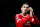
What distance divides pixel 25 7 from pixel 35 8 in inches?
13.3

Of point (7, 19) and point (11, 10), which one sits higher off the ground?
point (11, 10)

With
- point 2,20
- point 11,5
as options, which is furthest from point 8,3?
point 2,20

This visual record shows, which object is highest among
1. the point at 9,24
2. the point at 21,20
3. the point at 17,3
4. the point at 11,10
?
the point at 17,3

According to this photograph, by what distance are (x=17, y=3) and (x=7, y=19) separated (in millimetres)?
309

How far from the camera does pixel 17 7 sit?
39.4 inches

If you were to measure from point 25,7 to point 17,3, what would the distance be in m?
0.28

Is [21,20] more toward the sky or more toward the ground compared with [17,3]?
more toward the ground

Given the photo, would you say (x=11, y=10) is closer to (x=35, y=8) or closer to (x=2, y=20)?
(x=2, y=20)

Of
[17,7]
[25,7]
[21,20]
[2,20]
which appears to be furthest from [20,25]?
[2,20]

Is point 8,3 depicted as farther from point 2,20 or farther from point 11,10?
point 2,20

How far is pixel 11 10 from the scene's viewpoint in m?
1.03

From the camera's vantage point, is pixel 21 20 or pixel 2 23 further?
pixel 2 23

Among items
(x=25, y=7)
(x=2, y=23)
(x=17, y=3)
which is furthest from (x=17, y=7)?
(x=2, y=23)

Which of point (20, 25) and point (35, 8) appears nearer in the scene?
point (20, 25)
